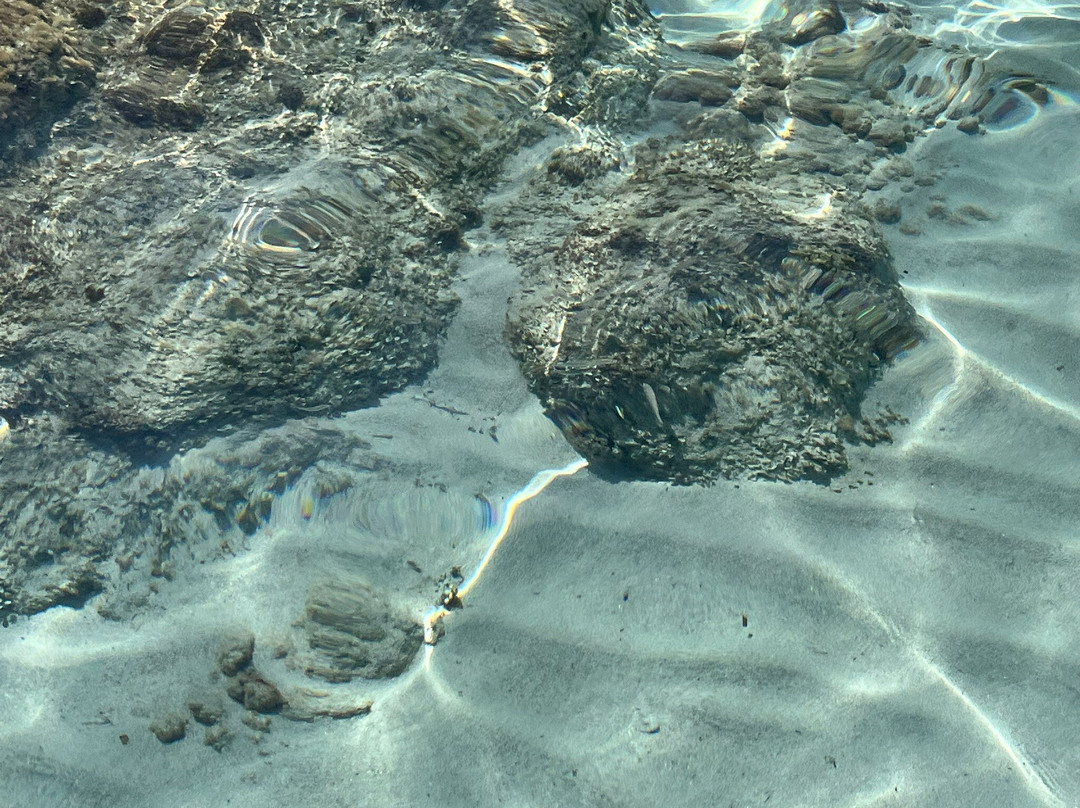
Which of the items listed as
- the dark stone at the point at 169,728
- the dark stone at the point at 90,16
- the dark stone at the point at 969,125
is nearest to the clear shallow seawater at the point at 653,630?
the dark stone at the point at 169,728

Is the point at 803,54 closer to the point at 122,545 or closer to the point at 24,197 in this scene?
the point at 24,197

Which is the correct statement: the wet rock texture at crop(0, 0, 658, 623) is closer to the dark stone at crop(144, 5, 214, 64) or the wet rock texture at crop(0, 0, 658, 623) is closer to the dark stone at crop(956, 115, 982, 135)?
the dark stone at crop(144, 5, 214, 64)

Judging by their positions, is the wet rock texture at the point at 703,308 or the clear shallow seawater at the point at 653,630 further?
the wet rock texture at the point at 703,308

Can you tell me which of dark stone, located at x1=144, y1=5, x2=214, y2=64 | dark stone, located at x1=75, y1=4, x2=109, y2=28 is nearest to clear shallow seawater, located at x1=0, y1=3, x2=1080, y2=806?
dark stone, located at x1=144, y1=5, x2=214, y2=64

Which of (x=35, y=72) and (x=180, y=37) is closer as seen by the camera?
(x=35, y=72)

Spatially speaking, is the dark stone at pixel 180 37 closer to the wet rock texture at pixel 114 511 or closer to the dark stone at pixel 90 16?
the dark stone at pixel 90 16

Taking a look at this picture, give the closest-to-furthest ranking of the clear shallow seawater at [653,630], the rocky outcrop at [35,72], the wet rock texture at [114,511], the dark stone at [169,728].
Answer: the clear shallow seawater at [653,630] → the dark stone at [169,728] → the wet rock texture at [114,511] → the rocky outcrop at [35,72]

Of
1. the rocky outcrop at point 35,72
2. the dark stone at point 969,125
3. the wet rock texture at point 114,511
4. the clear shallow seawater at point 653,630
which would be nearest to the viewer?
the clear shallow seawater at point 653,630

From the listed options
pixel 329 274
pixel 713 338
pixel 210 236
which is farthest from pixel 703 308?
pixel 210 236

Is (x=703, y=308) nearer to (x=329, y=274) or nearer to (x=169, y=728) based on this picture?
(x=329, y=274)
